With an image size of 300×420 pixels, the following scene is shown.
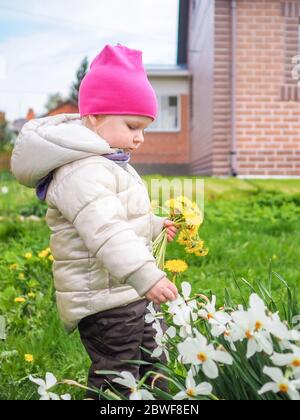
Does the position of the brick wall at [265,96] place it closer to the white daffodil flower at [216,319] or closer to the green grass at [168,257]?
the green grass at [168,257]

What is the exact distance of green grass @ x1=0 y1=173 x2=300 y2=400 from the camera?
8.81 feet

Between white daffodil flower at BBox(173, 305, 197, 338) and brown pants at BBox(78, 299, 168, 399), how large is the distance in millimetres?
342

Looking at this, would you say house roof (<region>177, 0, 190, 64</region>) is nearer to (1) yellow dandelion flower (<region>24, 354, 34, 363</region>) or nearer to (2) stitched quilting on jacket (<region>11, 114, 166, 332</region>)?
(1) yellow dandelion flower (<region>24, 354, 34, 363</region>)

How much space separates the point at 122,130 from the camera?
1979 millimetres

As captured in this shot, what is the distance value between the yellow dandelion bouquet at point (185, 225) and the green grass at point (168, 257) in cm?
18

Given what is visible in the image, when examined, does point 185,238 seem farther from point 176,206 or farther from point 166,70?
point 166,70

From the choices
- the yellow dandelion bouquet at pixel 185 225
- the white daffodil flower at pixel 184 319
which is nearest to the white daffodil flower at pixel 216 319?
the white daffodil flower at pixel 184 319

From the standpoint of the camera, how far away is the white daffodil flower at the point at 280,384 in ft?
4.34

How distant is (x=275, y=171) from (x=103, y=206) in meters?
8.63

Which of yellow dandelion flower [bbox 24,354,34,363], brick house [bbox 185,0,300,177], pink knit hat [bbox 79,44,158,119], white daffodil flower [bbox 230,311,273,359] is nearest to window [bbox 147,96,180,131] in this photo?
brick house [bbox 185,0,300,177]

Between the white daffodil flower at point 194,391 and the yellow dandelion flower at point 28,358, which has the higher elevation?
the white daffodil flower at point 194,391

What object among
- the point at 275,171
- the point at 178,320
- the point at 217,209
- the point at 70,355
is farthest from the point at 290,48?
the point at 178,320

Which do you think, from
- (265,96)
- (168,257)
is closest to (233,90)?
(265,96)
